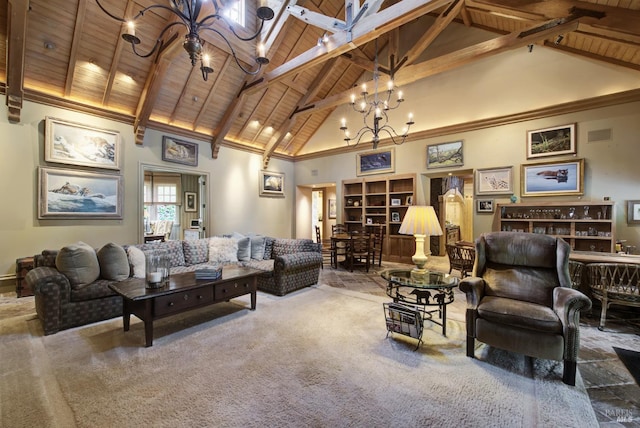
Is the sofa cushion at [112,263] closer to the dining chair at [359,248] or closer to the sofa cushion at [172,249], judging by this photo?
the sofa cushion at [172,249]

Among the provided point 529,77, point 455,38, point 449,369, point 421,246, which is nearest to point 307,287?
point 421,246

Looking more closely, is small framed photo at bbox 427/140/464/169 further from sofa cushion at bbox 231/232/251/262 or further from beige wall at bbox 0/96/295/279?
beige wall at bbox 0/96/295/279

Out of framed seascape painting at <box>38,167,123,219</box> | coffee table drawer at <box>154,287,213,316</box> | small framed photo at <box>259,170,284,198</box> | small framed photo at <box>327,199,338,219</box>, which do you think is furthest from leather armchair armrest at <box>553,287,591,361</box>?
small framed photo at <box>327,199,338,219</box>

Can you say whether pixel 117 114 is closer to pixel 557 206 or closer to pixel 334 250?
pixel 334 250

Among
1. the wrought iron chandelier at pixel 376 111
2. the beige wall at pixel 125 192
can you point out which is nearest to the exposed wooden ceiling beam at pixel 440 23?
the wrought iron chandelier at pixel 376 111

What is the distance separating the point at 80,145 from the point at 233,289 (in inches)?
173

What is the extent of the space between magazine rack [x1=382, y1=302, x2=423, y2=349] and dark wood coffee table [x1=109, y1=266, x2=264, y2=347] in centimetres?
190

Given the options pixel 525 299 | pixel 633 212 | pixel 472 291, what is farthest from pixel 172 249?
pixel 633 212

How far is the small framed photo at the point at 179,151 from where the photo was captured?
6.34m

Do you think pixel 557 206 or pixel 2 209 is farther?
pixel 557 206

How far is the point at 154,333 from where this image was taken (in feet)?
9.82

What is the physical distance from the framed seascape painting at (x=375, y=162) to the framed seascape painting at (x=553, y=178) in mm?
2961

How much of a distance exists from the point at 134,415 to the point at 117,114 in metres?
5.89

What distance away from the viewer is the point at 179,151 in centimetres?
658
